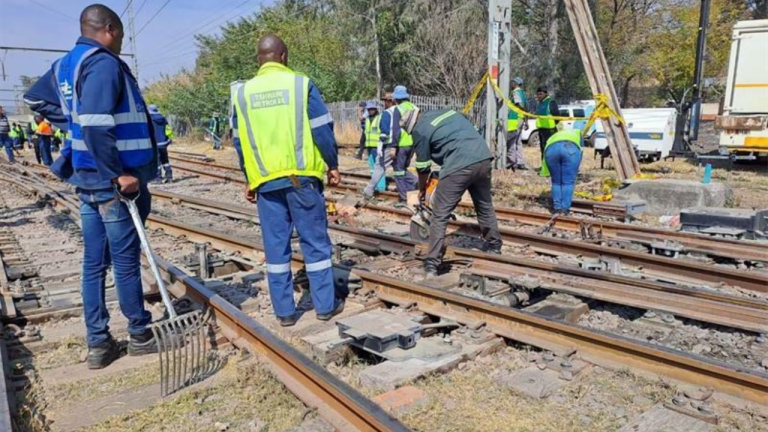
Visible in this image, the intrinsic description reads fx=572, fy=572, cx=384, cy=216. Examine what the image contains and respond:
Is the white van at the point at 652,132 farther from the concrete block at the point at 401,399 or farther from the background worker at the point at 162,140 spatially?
the concrete block at the point at 401,399

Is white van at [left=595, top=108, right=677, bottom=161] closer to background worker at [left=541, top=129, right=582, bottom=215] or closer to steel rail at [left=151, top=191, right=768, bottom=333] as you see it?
background worker at [left=541, top=129, right=582, bottom=215]

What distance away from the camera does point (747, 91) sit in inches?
579

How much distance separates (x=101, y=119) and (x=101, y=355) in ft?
5.15

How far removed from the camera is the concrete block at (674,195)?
9219 millimetres

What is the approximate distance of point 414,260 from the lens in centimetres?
619

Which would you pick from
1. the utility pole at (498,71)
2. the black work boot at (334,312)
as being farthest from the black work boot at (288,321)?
the utility pole at (498,71)

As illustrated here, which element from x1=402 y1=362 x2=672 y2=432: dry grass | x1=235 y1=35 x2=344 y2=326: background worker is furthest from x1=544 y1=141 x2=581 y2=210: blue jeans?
x1=402 y1=362 x2=672 y2=432: dry grass

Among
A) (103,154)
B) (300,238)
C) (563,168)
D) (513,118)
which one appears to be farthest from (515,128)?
(103,154)

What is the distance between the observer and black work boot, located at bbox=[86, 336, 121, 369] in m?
3.79

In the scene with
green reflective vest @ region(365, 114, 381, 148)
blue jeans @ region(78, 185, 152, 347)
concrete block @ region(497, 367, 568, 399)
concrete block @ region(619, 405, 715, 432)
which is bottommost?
concrete block @ region(497, 367, 568, 399)

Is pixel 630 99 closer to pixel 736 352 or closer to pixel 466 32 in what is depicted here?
pixel 466 32

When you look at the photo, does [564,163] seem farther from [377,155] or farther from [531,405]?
[531,405]

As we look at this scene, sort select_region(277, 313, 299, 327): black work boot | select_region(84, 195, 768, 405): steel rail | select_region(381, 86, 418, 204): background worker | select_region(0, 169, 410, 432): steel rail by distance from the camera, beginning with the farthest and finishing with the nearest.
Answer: select_region(381, 86, 418, 204): background worker, select_region(277, 313, 299, 327): black work boot, select_region(84, 195, 768, 405): steel rail, select_region(0, 169, 410, 432): steel rail

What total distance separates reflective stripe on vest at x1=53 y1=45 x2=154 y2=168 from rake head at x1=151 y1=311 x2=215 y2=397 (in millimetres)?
1062
